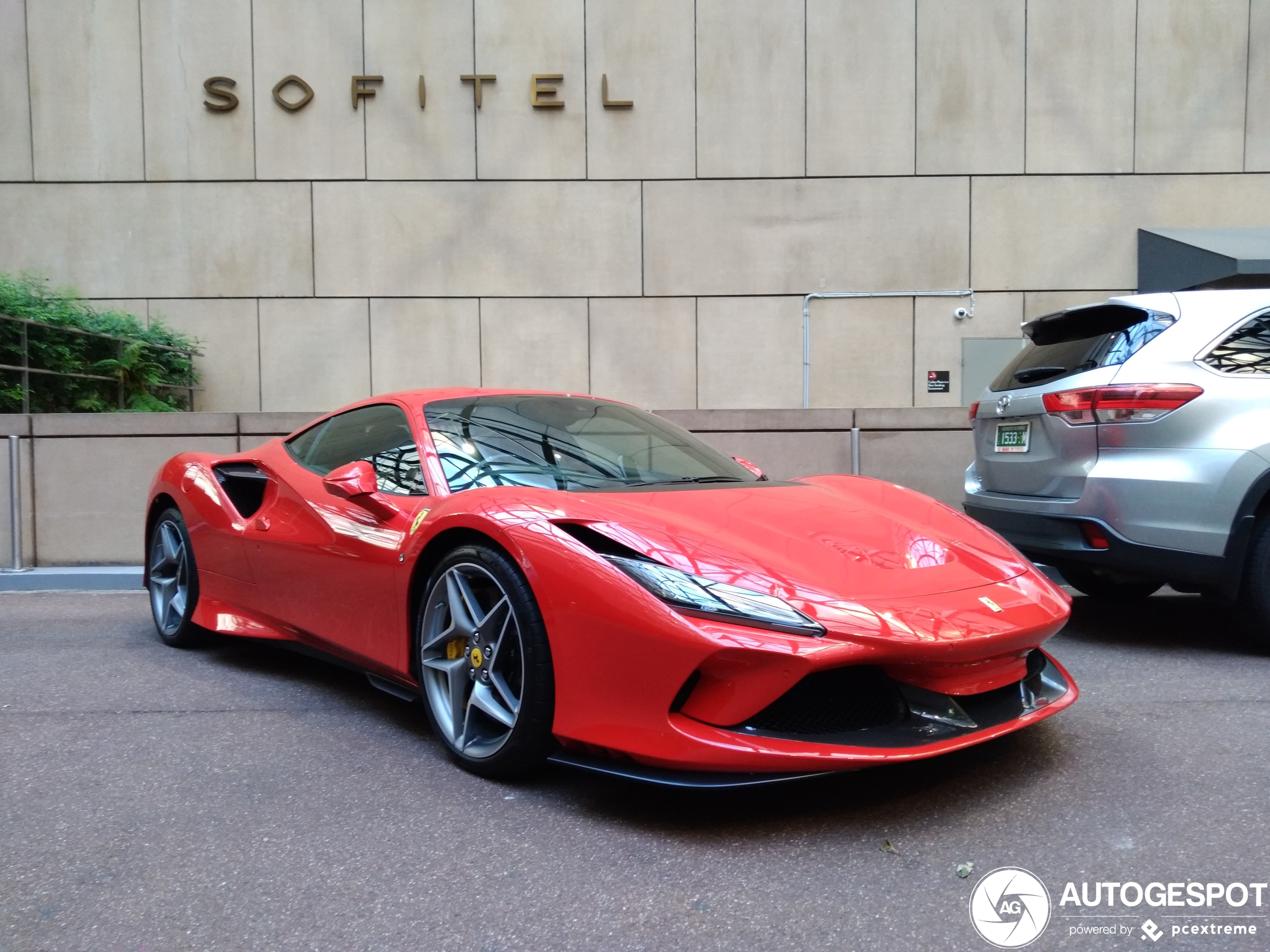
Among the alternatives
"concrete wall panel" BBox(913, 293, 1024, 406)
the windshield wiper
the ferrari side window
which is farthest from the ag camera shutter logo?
"concrete wall panel" BBox(913, 293, 1024, 406)

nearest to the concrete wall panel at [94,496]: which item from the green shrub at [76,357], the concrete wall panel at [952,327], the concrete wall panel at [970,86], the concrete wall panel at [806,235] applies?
the green shrub at [76,357]

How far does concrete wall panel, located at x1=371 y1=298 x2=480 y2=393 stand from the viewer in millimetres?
11695

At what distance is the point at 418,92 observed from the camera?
1155 centimetres

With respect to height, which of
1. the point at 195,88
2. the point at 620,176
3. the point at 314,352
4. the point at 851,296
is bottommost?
the point at 314,352

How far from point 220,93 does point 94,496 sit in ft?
21.1

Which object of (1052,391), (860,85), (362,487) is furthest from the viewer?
(860,85)

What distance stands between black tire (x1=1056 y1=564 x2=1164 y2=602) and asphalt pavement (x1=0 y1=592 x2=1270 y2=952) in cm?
168

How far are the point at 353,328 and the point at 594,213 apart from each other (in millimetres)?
3248

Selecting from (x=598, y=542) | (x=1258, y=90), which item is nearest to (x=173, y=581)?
(x=598, y=542)

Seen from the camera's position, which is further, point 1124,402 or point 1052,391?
point 1052,391

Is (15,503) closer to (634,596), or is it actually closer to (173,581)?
(173,581)

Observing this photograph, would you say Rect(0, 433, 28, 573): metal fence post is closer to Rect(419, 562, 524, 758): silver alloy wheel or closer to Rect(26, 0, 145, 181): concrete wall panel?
Rect(419, 562, 524, 758): silver alloy wheel

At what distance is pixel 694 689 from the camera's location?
96.0 inches

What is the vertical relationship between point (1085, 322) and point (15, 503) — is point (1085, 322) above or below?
above
